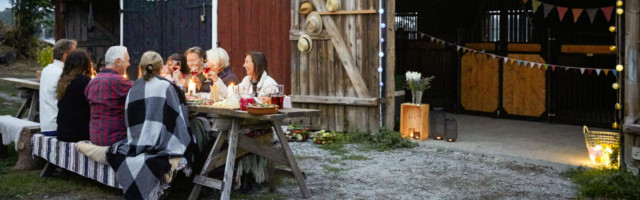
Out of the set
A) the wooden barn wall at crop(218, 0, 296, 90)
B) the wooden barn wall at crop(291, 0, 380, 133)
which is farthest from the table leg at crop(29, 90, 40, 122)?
the wooden barn wall at crop(291, 0, 380, 133)

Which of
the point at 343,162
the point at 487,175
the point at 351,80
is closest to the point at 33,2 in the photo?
the point at 351,80

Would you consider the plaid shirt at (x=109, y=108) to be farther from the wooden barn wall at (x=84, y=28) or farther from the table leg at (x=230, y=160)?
the wooden barn wall at (x=84, y=28)

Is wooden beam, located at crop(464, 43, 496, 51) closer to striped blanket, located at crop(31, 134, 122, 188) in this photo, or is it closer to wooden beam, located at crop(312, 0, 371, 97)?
wooden beam, located at crop(312, 0, 371, 97)

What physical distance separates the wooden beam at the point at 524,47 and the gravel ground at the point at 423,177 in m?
2.84

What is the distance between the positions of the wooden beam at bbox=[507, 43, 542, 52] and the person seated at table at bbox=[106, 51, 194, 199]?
6.22 metres

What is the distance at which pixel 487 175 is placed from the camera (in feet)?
24.2

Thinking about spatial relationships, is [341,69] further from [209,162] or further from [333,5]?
[209,162]

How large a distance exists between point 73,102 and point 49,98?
26.8 inches

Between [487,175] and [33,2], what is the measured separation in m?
17.6

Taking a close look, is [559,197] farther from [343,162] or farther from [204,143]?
[204,143]

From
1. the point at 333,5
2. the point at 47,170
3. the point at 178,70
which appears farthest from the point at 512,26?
the point at 47,170

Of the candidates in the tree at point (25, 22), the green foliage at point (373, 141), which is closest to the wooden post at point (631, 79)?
the green foliage at point (373, 141)

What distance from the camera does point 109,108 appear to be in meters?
6.52

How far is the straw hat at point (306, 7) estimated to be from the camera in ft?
32.2
